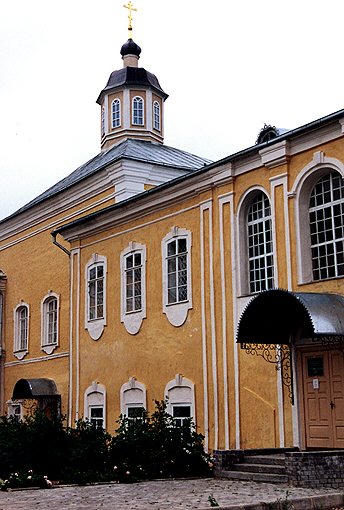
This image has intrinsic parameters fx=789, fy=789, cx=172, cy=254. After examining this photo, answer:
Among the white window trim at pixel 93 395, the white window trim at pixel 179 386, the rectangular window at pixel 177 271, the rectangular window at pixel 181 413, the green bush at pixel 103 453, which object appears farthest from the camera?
the white window trim at pixel 93 395

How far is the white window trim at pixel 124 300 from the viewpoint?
19.7 m

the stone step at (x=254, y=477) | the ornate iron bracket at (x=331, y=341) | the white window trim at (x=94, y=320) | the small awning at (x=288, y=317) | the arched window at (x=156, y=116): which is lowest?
the stone step at (x=254, y=477)

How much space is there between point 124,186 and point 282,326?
10.6 m

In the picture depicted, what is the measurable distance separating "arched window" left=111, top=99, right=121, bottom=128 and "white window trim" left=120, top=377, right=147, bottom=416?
44.0ft

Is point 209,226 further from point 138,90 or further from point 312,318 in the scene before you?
point 138,90

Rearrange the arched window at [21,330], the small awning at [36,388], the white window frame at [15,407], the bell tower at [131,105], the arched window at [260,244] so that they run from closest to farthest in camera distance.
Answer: the arched window at [260,244]
the small awning at [36,388]
the white window frame at [15,407]
the arched window at [21,330]
the bell tower at [131,105]

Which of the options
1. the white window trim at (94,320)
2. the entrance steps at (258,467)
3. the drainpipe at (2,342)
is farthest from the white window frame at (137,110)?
the entrance steps at (258,467)

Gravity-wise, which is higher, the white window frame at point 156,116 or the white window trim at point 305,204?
the white window frame at point 156,116

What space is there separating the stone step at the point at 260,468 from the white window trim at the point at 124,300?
20.2ft

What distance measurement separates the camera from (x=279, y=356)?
1544cm

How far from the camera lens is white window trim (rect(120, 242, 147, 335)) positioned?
1967 centimetres

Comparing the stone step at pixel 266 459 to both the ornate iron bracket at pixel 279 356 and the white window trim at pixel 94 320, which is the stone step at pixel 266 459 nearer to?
the ornate iron bracket at pixel 279 356

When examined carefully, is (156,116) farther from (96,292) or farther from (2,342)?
(96,292)

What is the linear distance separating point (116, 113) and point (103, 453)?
60.2ft
